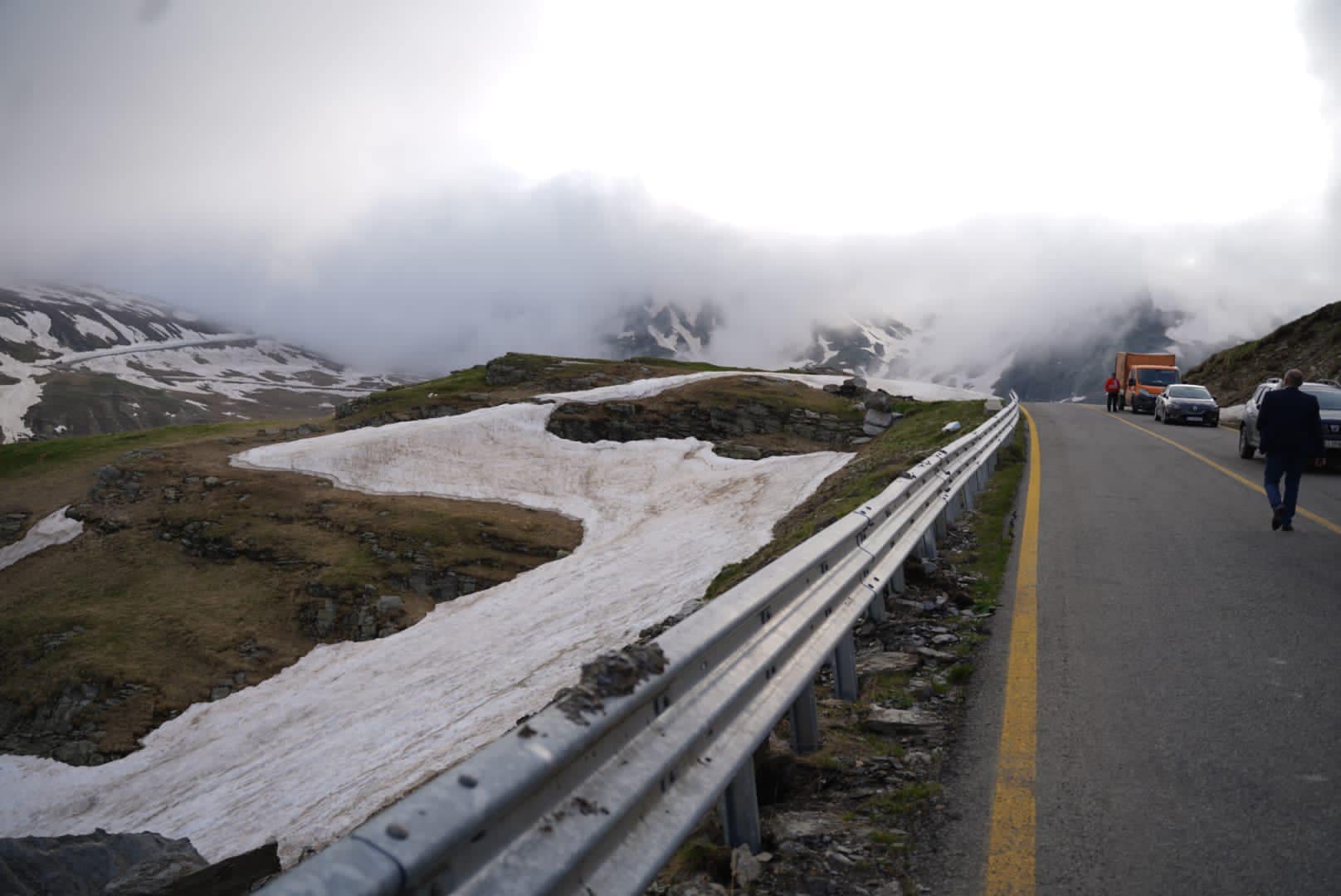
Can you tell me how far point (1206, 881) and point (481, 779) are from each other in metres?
2.82

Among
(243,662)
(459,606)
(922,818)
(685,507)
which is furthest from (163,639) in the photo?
(922,818)

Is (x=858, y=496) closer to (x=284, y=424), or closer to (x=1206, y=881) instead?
(x=1206, y=881)

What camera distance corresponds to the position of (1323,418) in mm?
15453

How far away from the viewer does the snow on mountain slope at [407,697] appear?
36.7ft

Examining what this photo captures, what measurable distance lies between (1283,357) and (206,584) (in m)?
52.1

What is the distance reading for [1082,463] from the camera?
647 inches

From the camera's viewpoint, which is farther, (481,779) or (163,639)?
(163,639)

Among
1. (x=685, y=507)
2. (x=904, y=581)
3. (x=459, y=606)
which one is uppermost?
(x=904, y=581)


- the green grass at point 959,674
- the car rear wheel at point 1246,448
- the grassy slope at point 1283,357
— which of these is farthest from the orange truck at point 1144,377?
the green grass at point 959,674

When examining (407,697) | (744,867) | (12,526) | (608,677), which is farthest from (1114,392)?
(12,526)

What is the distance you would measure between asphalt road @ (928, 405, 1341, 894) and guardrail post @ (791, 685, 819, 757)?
71 centimetres

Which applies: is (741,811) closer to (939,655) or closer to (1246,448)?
(939,655)

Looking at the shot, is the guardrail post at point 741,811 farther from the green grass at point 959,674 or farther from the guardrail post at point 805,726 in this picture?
the green grass at point 959,674

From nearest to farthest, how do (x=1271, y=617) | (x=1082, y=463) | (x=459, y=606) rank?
(x=1271, y=617) < (x=1082, y=463) < (x=459, y=606)
